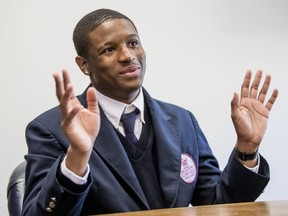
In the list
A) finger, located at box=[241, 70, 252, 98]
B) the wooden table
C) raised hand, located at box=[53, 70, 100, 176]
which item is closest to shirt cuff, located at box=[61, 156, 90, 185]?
raised hand, located at box=[53, 70, 100, 176]

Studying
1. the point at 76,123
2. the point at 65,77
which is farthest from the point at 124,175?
the point at 65,77

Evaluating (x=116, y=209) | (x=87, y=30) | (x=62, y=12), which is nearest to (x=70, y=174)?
(x=116, y=209)

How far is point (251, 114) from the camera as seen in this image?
1.19 m

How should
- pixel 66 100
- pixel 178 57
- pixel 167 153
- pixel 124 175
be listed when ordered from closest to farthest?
1. pixel 66 100
2. pixel 124 175
3. pixel 167 153
4. pixel 178 57

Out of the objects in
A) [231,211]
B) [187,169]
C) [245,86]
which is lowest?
[187,169]

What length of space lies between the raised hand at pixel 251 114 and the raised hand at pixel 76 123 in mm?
426

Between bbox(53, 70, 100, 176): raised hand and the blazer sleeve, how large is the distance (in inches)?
1.7

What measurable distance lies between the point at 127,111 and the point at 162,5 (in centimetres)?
94

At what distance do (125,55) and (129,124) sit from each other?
0.21m

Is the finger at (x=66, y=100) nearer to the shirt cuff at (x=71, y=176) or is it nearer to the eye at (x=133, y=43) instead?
the shirt cuff at (x=71, y=176)

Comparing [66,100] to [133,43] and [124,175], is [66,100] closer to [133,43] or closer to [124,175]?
[124,175]

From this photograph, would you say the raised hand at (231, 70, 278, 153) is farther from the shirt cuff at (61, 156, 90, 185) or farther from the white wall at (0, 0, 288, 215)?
the white wall at (0, 0, 288, 215)

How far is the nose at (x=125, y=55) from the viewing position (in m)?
1.19

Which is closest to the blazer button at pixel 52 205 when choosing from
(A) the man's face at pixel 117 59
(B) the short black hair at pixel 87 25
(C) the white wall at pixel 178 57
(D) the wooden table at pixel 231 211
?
(D) the wooden table at pixel 231 211
